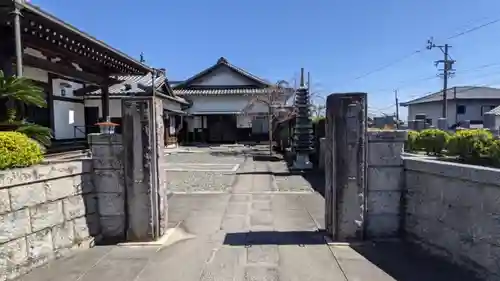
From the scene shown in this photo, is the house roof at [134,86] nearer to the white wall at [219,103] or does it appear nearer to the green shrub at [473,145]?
the white wall at [219,103]

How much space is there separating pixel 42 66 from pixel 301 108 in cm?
817

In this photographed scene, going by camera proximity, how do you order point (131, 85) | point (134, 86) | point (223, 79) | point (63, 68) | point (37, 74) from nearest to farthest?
point (63, 68) < point (37, 74) < point (131, 85) < point (134, 86) < point (223, 79)

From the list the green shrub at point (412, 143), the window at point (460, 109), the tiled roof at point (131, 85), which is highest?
the tiled roof at point (131, 85)

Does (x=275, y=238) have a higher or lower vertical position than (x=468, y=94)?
lower

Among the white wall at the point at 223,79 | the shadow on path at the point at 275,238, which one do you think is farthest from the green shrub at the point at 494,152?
the white wall at the point at 223,79

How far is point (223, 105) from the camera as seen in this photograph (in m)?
26.1

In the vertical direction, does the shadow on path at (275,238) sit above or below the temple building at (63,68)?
below

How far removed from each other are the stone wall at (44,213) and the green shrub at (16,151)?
130 mm

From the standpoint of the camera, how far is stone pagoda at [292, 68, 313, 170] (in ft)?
37.4

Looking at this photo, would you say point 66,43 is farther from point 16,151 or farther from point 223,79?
point 223,79

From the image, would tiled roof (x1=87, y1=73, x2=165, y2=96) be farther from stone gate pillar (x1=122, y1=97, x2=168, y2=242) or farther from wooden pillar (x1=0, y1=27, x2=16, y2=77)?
stone gate pillar (x1=122, y1=97, x2=168, y2=242)

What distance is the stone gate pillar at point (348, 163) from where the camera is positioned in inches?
164

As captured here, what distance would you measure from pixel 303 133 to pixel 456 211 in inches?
328

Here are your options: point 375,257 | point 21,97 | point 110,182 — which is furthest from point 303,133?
point 21,97
